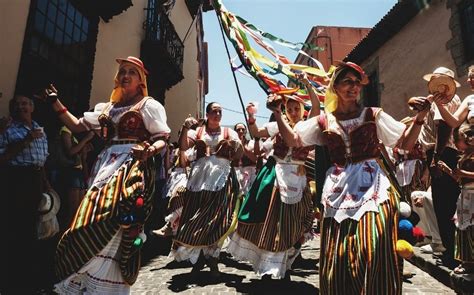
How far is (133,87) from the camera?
2922 millimetres

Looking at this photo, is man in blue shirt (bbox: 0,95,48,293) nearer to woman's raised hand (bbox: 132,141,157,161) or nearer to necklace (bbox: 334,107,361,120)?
woman's raised hand (bbox: 132,141,157,161)

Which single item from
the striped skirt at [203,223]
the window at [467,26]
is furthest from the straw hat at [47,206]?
the window at [467,26]

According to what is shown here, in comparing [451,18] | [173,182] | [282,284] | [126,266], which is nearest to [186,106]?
[173,182]

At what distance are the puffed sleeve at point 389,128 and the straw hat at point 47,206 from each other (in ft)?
12.0

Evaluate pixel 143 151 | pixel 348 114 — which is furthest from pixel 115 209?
pixel 348 114

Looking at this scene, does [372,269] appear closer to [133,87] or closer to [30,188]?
[133,87]

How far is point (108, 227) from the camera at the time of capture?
2.40m

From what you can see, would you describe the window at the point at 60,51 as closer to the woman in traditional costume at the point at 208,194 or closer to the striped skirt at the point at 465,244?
the woman in traditional costume at the point at 208,194

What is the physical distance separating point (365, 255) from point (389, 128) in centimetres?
84

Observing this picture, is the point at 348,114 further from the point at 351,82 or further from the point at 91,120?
the point at 91,120

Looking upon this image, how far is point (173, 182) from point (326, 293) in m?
5.04

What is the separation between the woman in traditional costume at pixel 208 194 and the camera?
425 centimetres

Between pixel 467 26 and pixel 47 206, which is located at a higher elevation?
pixel 467 26

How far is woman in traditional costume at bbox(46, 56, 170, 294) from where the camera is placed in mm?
2375
